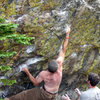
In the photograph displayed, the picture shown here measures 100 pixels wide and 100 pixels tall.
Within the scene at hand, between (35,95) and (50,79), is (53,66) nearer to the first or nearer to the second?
(50,79)

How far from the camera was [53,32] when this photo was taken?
6691 millimetres

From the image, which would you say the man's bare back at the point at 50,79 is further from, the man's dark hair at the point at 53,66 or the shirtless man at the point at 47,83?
the man's dark hair at the point at 53,66

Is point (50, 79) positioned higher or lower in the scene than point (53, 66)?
lower

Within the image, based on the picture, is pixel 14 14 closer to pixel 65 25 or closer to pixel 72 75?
pixel 65 25

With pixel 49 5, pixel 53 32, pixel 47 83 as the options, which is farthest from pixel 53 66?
pixel 49 5

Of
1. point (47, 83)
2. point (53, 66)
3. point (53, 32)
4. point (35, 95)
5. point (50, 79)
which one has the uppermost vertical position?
point (53, 32)

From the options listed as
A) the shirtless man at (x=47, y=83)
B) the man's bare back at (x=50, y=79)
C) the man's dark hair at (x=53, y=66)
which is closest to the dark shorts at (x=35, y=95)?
the shirtless man at (x=47, y=83)

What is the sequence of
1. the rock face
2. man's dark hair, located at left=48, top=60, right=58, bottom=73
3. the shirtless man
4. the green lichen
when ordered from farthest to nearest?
the green lichen → the rock face → the shirtless man → man's dark hair, located at left=48, top=60, right=58, bottom=73

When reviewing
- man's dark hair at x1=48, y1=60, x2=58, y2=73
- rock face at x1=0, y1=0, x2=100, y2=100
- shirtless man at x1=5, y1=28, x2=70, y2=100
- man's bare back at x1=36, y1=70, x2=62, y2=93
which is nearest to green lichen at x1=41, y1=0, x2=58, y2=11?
rock face at x1=0, y1=0, x2=100, y2=100

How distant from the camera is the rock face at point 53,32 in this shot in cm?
619

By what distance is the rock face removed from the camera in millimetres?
6191

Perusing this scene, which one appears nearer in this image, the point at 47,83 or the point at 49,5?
the point at 47,83

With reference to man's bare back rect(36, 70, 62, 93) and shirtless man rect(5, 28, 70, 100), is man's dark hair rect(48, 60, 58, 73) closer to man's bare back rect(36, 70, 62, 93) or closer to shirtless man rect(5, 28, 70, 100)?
shirtless man rect(5, 28, 70, 100)

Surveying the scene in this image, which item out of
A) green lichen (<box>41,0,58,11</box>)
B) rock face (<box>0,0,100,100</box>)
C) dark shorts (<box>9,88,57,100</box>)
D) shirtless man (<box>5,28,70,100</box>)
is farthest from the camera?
green lichen (<box>41,0,58,11</box>)
